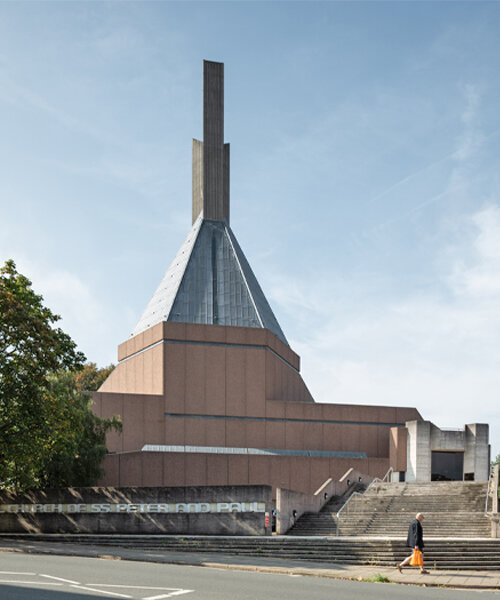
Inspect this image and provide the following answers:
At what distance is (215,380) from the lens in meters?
44.1

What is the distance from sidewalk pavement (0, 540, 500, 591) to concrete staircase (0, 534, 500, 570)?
1.35 feet

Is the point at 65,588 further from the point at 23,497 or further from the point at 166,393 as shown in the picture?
the point at 166,393

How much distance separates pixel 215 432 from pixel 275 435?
3755mm

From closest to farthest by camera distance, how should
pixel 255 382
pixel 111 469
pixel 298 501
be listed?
pixel 298 501 < pixel 111 469 < pixel 255 382

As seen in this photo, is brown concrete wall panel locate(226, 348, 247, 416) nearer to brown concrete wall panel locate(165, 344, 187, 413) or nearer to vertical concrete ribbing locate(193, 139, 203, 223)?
brown concrete wall panel locate(165, 344, 187, 413)

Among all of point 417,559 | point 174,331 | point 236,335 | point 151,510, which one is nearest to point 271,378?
point 236,335

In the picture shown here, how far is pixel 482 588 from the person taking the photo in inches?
615

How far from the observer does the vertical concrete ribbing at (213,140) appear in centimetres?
5397

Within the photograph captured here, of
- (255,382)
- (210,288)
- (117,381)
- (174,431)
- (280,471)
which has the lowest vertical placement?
(280,471)

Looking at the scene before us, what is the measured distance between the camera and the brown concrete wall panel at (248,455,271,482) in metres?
40.4

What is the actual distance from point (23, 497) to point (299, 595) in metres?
20.1

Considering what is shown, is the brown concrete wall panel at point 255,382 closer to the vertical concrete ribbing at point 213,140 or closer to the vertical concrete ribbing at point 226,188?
the vertical concrete ribbing at point 213,140

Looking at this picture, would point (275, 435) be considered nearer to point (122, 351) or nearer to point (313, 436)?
point (313, 436)

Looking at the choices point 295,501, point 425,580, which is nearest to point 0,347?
point 295,501
